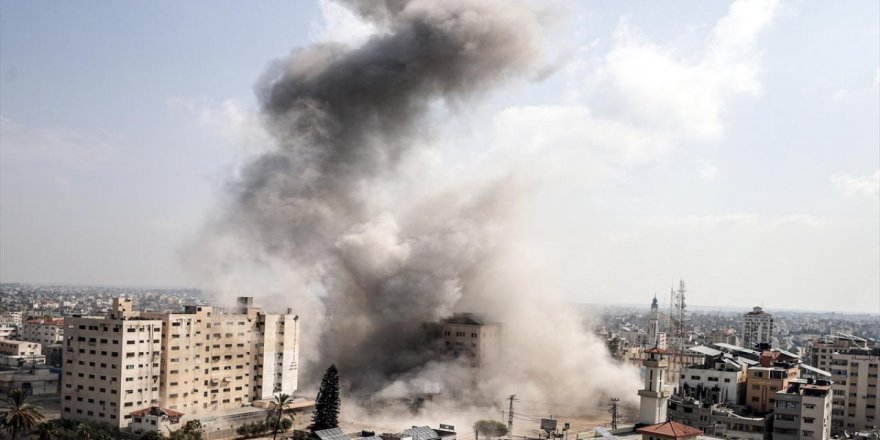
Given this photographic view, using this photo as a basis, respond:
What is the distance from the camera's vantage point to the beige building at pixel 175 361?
1344 inches

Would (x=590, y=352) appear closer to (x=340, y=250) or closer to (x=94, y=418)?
(x=340, y=250)

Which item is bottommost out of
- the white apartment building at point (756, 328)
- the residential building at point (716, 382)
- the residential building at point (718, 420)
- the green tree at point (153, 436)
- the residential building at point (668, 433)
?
the white apartment building at point (756, 328)

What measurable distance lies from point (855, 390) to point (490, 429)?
18992mm

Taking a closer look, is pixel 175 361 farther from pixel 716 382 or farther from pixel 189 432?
pixel 716 382

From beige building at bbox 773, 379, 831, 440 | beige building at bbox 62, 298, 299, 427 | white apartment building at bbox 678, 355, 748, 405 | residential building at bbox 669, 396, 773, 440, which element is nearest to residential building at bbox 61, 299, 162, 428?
beige building at bbox 62, 298, 299, 427

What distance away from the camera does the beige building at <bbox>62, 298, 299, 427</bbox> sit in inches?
1344

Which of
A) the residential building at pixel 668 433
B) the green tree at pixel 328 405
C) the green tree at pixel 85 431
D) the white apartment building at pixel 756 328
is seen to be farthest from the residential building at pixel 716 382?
the white apartment building at pixel 756 328

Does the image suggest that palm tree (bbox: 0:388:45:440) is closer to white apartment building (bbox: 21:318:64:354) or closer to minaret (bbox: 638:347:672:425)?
minaret (bbox: 638:347:672:425)

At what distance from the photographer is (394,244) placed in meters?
48.8

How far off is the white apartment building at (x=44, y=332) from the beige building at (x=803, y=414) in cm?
5268

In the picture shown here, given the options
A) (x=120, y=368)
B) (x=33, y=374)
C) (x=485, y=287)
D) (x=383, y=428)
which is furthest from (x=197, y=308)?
(x=485, y=287)

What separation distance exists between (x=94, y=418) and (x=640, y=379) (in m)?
30.9

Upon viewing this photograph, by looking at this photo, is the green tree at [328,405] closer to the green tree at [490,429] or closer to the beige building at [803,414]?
the green tree at [490,429]

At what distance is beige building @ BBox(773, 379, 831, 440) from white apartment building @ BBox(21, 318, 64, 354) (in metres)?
52.7
